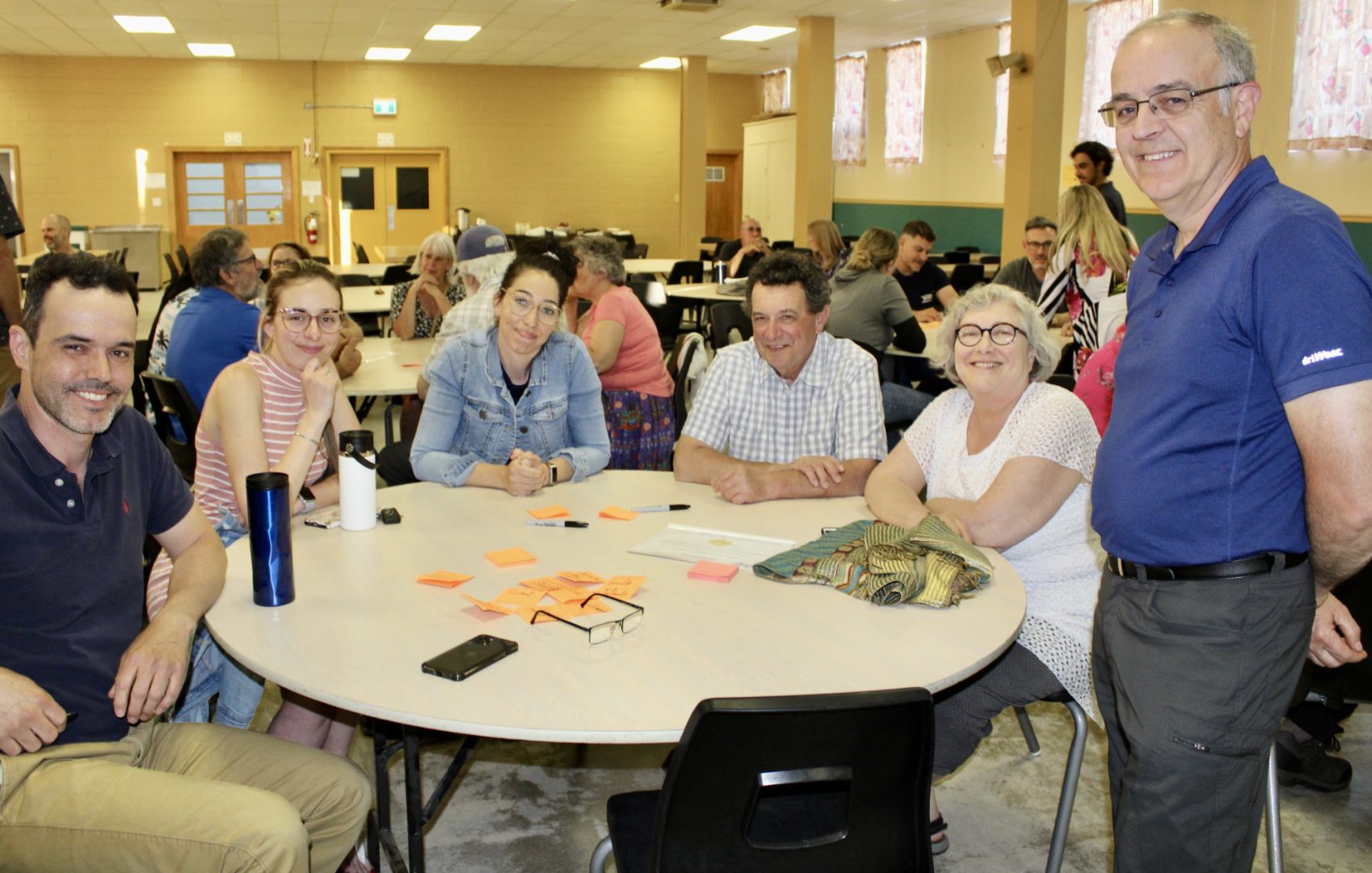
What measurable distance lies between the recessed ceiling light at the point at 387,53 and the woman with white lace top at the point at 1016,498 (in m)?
13.0

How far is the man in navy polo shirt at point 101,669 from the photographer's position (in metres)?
1.55

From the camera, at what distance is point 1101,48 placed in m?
10.4

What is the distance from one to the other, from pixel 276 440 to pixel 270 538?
81cm

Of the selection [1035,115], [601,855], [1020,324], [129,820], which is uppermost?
[1035,115]

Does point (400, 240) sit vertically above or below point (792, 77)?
below

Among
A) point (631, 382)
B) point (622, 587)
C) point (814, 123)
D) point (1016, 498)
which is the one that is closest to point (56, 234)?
point (631, 382)

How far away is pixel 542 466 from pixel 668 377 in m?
1.93

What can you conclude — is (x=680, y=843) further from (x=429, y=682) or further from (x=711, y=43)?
(x=711, y=43)

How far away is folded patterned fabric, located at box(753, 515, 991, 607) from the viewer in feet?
6.31

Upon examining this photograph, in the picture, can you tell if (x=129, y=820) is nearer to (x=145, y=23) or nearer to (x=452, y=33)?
(x=452, y=33)

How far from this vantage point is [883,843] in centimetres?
148

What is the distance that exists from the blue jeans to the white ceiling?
31.1 feet

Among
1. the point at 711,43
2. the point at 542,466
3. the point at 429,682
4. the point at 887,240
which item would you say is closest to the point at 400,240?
the point at 711,43

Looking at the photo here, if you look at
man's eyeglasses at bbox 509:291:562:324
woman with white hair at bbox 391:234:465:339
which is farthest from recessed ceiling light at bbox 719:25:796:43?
man's eyeglasses at bbox 509:291:562:324
